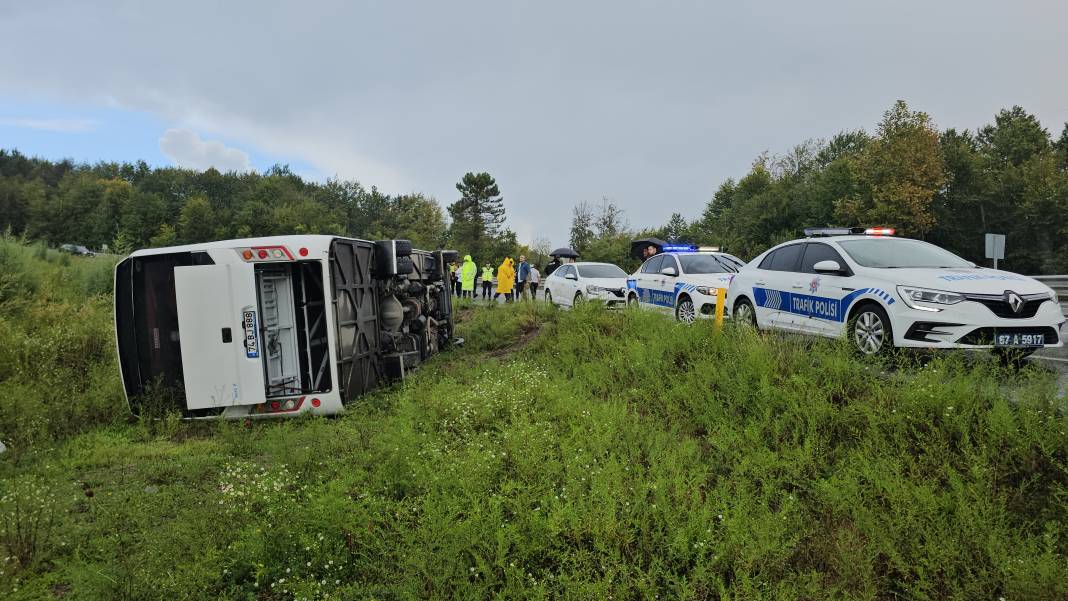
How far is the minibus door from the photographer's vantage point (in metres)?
7.11

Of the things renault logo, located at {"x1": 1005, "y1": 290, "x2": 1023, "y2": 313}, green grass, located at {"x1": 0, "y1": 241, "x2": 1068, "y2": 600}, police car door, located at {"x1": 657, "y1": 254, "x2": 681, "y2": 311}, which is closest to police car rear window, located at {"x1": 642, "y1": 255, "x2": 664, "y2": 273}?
police car door, located at {"x1": 657, "y1": 254, "x2": 681, "y2": 311}

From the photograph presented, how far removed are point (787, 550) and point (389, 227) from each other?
87394mm

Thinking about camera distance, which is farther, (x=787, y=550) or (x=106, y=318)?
(x=106, y=318)

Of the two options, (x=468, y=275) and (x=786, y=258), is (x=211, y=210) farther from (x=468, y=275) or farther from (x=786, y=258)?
(x=786, y=258)

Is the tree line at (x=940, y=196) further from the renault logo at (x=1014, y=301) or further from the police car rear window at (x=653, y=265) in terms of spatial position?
the renault logo at (x=1014, y=301)

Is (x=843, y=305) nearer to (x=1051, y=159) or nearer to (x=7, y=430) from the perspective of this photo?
(x=7, y=430)

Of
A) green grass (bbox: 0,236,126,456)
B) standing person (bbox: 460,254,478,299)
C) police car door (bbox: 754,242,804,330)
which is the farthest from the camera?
Answer: standing person (bbox: 460,254,478,299)

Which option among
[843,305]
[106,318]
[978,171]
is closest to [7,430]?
[106,318]

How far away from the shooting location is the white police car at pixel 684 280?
1115cm

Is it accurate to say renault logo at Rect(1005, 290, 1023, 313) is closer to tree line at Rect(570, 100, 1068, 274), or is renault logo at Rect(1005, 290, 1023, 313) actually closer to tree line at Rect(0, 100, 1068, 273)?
tree line at Rect(0, 100, 1068, 273)

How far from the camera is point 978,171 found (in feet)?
130

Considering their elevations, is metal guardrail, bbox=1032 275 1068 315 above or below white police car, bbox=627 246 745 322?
below

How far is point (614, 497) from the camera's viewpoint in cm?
425

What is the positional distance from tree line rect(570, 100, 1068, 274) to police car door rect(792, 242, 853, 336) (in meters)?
29.0
